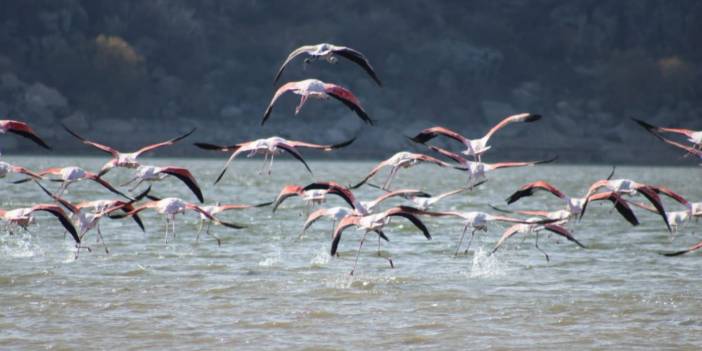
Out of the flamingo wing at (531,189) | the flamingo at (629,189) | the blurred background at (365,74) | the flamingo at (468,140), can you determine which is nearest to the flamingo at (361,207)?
the flamingo at (468,140)

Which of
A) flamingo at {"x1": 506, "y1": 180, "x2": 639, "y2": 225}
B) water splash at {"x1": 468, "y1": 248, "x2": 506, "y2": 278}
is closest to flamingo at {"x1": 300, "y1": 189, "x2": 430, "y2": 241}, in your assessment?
flamingo at {"x1": 506, "y1": 180, "x2": 639, "y2": 225}

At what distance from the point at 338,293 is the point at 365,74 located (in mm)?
94445

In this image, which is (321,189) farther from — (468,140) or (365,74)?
(365,74)

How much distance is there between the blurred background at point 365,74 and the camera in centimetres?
10756

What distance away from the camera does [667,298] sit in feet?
72.1

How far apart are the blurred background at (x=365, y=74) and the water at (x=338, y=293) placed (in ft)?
239

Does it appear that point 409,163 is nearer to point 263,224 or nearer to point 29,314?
point 29,314

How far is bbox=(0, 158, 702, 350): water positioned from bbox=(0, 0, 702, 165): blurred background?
239 ft

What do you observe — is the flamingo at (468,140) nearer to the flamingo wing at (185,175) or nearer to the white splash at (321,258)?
the flamingo wing at (185,175)

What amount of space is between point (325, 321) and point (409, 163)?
2744 mm

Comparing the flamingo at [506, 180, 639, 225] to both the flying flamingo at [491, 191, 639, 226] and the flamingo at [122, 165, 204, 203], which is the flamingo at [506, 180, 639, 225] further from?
the flamingo at [122, 165, 204, 203]

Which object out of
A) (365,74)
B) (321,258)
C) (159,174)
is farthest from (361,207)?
(365,74)

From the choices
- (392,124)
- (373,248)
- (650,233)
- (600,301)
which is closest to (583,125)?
(392,124)

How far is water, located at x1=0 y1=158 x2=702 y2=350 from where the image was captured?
18.1m
